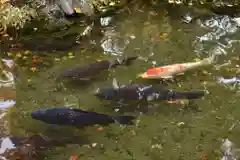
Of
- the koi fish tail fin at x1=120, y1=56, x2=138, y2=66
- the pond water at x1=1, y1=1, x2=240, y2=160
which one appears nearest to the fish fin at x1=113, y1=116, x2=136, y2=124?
the pond water at x1=1, y1=1, x2=240, y2=160

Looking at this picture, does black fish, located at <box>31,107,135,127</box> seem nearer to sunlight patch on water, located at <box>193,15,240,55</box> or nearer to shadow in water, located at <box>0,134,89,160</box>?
shadow in water, located at <box>0,134,89,160</box>

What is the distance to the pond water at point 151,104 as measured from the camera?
4324mm

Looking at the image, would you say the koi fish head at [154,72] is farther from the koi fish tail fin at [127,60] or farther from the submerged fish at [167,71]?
the koi fish tail fin at [127,60]

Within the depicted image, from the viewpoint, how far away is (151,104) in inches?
195

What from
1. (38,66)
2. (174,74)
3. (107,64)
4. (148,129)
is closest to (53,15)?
(38,66)

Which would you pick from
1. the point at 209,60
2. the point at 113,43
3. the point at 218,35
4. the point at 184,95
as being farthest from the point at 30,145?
the point at 218,35

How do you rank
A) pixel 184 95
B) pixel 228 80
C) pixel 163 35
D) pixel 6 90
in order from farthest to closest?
pixel 163 35 → pixel 228 80 → pixel 6 90 → pixel 184 95

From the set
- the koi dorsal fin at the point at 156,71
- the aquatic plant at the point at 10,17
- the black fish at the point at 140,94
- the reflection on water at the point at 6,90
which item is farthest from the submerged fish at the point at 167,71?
the aquatic plant at the point at 10,17

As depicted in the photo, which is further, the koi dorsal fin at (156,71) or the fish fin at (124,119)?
the koi dorsal fin at (156,71)

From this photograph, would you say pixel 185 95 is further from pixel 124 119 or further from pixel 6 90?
pixel 6 90

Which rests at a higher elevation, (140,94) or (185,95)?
(140,94)

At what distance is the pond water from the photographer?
4324 millimetres

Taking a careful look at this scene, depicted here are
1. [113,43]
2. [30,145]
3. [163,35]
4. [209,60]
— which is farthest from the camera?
[163,35]

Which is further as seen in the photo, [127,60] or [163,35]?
[163,35]
